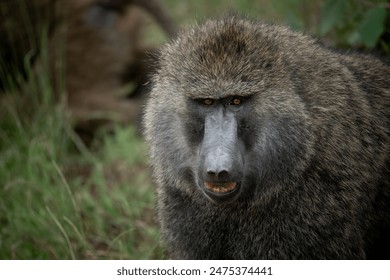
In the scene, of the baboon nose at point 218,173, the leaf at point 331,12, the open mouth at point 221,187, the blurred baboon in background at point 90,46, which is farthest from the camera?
the blurred baboon in background at point 90,46

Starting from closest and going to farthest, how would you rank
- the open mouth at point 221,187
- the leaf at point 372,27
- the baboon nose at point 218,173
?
the baboon nose at point 218,173 < the open mouth at point 221,187 < the leaf at point 372,27

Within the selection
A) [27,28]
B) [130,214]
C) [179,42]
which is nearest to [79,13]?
[27,28]

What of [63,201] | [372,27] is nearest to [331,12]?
[372,27]

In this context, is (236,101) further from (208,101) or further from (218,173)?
(218,173)

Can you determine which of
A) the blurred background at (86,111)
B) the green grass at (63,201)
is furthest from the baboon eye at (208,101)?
the green grass at (63,201)

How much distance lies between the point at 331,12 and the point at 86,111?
2745 millimetres

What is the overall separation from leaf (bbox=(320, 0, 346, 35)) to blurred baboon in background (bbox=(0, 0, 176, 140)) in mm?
2169

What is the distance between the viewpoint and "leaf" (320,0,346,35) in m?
4.17

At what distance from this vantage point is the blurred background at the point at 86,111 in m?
4.26

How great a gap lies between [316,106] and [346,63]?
0.47 metres

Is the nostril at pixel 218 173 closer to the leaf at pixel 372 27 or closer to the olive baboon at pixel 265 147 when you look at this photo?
the olive baboon at pixel 265 147

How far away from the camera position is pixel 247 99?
3.10 m

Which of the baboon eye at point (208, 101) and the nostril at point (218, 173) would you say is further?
the baboon eye at point (208, 101)

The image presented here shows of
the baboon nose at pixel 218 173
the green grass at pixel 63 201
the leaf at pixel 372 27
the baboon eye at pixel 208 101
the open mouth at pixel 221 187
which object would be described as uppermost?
the leaf at pixel 372 27
